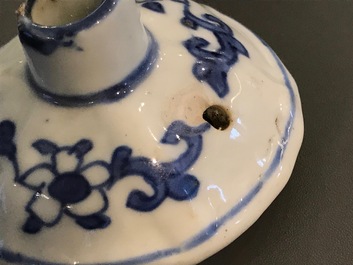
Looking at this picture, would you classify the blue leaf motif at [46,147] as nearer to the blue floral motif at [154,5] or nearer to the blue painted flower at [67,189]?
the blue painted flower at [67,189]

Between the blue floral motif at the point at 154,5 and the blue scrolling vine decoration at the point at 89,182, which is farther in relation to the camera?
the blue floral motif at the point at 154,5

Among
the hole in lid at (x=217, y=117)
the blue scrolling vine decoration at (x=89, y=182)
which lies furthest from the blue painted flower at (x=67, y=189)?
the hole in lid at (x=217, y=117)

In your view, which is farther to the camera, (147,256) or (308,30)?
(308,30)

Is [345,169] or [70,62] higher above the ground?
[70,62]

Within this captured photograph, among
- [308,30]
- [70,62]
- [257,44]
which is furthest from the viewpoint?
[308,30]

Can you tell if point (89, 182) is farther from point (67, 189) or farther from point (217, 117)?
point (217, 117)

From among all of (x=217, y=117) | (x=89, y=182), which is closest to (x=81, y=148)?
(x=89, y=182)

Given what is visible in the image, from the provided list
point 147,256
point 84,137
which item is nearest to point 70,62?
point 84,137

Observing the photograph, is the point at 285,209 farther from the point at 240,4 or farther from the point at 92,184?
the point at 240,4

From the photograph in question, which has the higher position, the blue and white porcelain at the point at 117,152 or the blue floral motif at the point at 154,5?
the blue floral motif at the point at 154,5
